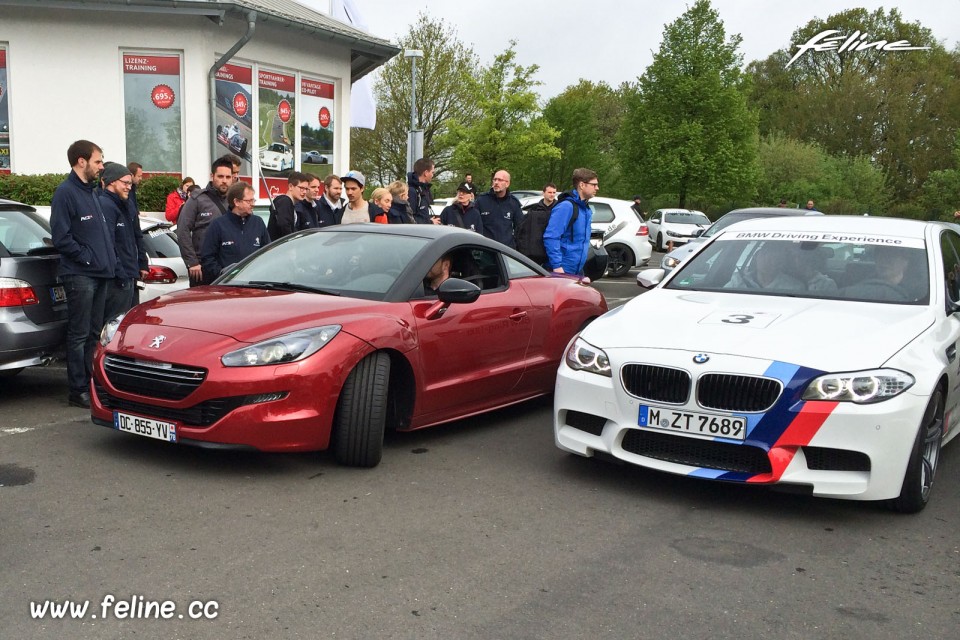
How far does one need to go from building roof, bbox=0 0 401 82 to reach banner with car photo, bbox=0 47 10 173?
1109 mm

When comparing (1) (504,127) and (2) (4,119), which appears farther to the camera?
(1) (504,127)

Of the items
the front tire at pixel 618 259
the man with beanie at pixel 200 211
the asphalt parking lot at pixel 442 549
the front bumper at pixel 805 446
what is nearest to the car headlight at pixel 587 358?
the front bumper at pixel 805 446

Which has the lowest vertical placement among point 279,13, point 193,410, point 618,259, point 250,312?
point 618,259

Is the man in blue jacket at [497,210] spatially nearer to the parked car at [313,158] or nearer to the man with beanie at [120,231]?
the man with beanie at [120,231]

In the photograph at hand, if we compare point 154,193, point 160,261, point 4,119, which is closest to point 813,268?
point 160,261

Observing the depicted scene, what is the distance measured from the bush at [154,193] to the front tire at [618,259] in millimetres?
8729

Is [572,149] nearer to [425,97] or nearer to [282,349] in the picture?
[425,97]

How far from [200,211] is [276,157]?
11.4 meters

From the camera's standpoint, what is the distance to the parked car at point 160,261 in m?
8.62

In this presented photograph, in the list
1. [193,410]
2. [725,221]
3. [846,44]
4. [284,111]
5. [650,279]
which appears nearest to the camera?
[193,410]

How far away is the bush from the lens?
16.8 metres

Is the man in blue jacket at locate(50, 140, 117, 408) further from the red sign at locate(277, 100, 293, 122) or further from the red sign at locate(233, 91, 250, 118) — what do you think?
the red sign at locate(277, 100, 293, 122)

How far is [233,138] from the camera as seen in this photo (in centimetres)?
1841

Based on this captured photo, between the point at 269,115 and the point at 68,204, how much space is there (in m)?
13.0
